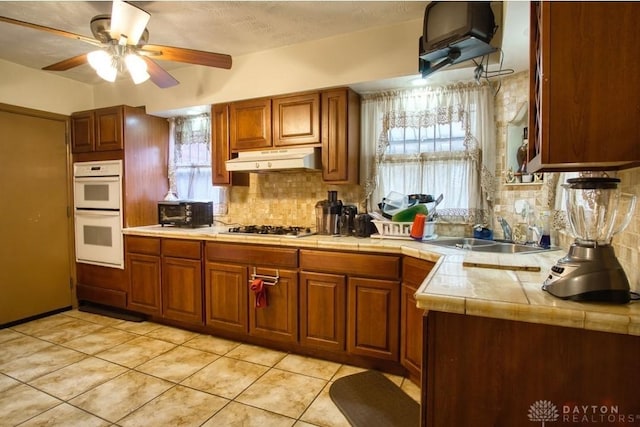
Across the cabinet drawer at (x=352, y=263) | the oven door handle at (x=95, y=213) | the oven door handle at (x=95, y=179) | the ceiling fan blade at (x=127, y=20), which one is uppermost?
the ceiling fan blade at (x=127, y=20)

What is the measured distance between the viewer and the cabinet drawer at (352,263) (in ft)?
7.11

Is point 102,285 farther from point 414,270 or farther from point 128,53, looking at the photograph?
point 414,270

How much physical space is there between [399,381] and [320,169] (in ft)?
5.59

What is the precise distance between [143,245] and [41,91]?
6.30 feet

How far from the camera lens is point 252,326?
2621 millimetres

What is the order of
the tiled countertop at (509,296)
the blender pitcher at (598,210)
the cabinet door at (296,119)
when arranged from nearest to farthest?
the tiled countertop at (509,296)
the blender pitcher at (598,210)
the cabinet door at (296,119)

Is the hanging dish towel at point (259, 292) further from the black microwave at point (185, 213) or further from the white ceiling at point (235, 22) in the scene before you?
the white ceiling at point (235, 22)

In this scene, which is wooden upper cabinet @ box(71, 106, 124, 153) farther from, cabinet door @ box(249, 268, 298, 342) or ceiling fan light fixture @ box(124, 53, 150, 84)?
cabinet door @ box(249, 268, 298, 342)

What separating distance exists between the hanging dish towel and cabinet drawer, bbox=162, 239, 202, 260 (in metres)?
0.65

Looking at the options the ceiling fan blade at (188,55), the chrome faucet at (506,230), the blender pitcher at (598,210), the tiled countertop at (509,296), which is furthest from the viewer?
the chrome faucet at (506,230)

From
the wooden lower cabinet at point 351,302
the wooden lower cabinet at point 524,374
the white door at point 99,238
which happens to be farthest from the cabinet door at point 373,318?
the white door at point 99,238

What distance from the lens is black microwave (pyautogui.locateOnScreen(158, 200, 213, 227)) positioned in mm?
3182

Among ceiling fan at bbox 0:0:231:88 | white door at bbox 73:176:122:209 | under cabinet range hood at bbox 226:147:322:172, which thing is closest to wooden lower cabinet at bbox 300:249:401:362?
under cabinet range hood at bbox 226:147:322:172

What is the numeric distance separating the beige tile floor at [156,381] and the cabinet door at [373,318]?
209 millimetres
